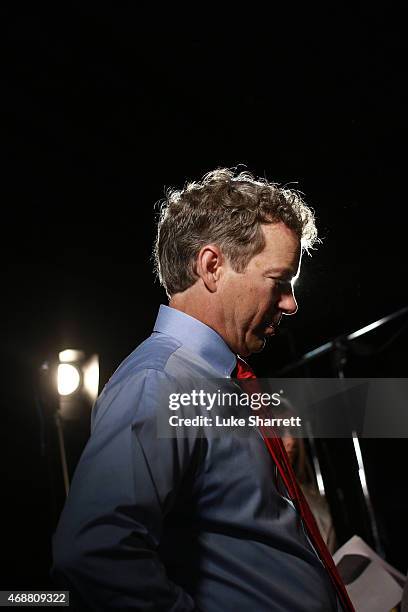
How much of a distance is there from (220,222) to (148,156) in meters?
1.59

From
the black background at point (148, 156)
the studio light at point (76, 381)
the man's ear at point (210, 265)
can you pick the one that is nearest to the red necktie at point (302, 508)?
the man's ear at point (210, 265)

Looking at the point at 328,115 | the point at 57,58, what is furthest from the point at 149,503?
the point at 57,58

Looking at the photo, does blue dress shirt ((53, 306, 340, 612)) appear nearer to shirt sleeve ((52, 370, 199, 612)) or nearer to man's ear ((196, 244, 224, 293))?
shirt sleeve ((52, 370, 199, 612))

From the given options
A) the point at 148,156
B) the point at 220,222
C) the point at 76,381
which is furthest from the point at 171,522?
the point at 76,381

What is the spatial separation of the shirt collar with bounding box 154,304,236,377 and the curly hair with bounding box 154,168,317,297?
0.10 m

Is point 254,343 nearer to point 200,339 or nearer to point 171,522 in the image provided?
point 200,339

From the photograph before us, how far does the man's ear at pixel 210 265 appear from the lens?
103 cm

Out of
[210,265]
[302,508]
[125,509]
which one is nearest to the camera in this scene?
[125,509]

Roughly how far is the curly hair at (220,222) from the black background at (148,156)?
74cm

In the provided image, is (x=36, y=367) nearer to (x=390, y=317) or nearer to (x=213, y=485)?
(x=390, y=317)

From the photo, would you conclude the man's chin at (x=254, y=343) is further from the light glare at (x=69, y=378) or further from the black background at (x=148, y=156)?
the light glare at (x=69, y=378)

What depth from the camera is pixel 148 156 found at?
8.39ft

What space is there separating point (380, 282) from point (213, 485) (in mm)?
1890

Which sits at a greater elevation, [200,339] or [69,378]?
[69,378]
